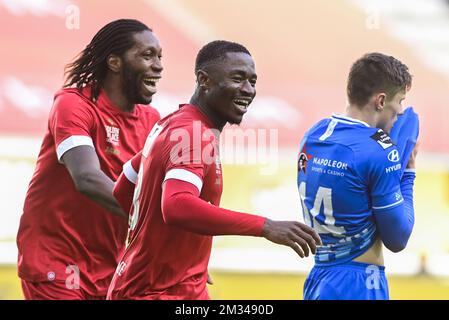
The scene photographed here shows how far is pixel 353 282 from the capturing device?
4.43m

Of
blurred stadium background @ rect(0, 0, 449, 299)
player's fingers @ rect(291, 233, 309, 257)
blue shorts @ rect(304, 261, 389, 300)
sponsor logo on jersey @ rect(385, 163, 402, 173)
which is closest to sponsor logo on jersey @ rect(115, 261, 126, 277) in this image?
player's fingers @ rect(291, 233, 309, 257)

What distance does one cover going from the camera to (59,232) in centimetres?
514

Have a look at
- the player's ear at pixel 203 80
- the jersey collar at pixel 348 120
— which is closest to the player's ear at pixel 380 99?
the jersey collar at pixel 348 120

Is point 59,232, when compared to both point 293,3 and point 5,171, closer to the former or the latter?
point 5,171

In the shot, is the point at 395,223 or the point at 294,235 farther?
the point at 395,223

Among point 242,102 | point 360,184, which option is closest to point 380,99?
point 360,184

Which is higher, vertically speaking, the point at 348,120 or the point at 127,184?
the point at 348,120

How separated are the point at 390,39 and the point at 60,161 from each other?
8.56 meters

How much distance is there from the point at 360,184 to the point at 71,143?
1501mm

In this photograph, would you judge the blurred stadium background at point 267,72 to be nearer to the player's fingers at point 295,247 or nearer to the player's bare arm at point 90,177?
the player's bare arm at point 90,177

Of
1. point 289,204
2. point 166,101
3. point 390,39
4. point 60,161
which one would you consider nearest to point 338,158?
point 60,161

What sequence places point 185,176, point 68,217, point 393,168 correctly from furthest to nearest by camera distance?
point 68,217
point 393,168
point 185,176

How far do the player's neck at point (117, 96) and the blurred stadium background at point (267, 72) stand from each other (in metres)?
4.76

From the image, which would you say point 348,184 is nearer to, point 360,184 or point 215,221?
point 360,184
